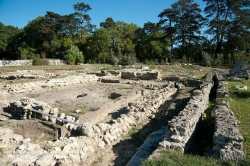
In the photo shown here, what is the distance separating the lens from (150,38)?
4038cm

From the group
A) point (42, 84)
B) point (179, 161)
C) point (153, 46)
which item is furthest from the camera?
point (153, 46)

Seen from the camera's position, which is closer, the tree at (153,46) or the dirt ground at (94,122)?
the dirt ground at (94,122)

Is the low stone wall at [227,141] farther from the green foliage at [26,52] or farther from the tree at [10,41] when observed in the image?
the tree at [10,41]

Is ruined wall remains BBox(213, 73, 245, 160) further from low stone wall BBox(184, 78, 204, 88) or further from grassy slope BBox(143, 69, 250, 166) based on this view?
low stone wall BBox(184, 78, 204, 88)

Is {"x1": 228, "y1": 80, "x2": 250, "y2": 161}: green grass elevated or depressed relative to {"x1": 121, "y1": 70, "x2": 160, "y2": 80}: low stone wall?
depressed

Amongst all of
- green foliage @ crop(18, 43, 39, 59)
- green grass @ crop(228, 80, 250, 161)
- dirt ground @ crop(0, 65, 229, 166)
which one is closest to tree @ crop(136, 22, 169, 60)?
green foliage @ crop(18, 43, 39, 59)

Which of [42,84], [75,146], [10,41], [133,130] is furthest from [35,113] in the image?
[10,41]

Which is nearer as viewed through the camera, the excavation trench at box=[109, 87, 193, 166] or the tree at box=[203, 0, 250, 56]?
the excavation trench at box=[109, 87, 193, 166]

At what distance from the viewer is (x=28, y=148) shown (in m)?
5.32

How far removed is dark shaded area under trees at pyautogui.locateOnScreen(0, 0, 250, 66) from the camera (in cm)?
3316

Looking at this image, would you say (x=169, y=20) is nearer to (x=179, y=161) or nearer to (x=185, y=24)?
(x=185, y=24)

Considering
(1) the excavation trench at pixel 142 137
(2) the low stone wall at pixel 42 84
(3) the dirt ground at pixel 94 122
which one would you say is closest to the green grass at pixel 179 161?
(1) the excavation trench at pixel 142 137

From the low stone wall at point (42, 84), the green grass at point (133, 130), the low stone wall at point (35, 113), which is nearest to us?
the green grass at point (133, 130)

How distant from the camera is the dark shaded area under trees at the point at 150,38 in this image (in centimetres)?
3316
